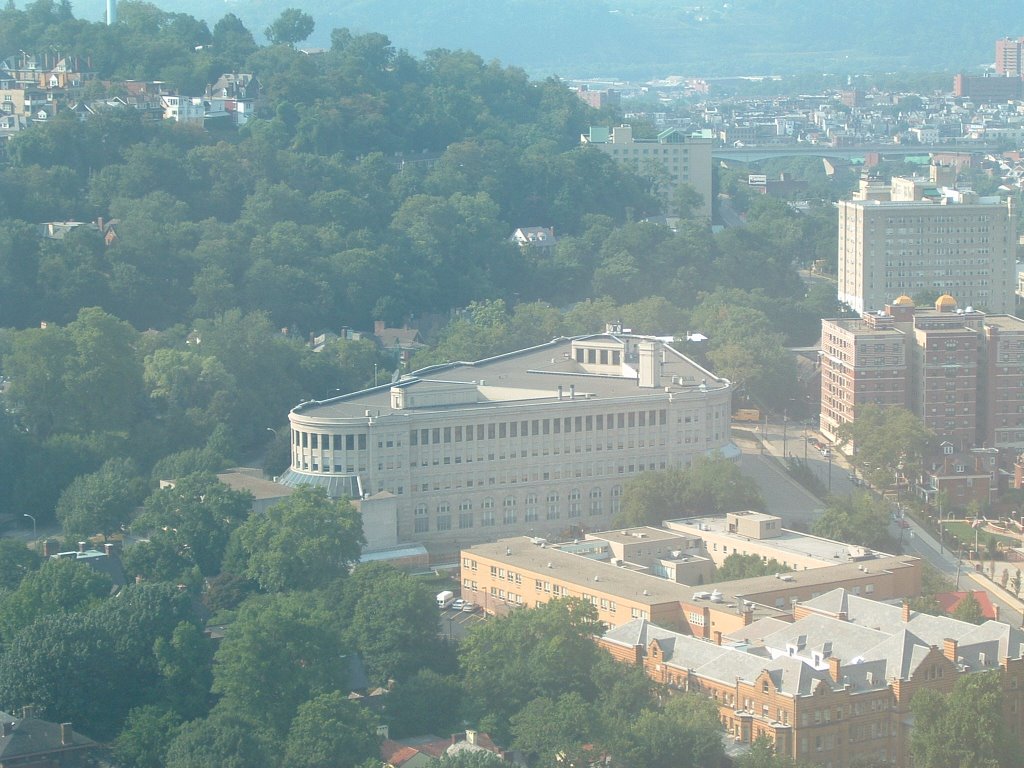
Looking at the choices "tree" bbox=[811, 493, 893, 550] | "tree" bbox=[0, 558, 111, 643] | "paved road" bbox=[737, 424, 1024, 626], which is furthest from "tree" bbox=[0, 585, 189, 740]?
"paved road" bbox=[737, 424, 1024, 626]

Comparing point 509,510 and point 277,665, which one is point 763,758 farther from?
point 509,510

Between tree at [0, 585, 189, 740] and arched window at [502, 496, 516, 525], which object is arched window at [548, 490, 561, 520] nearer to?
arched window at [502, 496, 516, 525]

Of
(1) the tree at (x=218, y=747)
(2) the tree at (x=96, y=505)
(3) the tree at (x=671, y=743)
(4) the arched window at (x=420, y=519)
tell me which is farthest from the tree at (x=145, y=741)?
(4) the arched window at (x=420, y=519)

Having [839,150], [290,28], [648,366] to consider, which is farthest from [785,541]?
[839,150]

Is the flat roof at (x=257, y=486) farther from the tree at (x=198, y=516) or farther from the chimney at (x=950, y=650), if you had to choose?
the chimney at (x=950, y=650)

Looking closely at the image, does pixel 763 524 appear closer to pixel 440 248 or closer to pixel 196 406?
pixel 196 406

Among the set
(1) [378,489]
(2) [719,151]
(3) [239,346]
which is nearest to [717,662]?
(1) [378,489]
